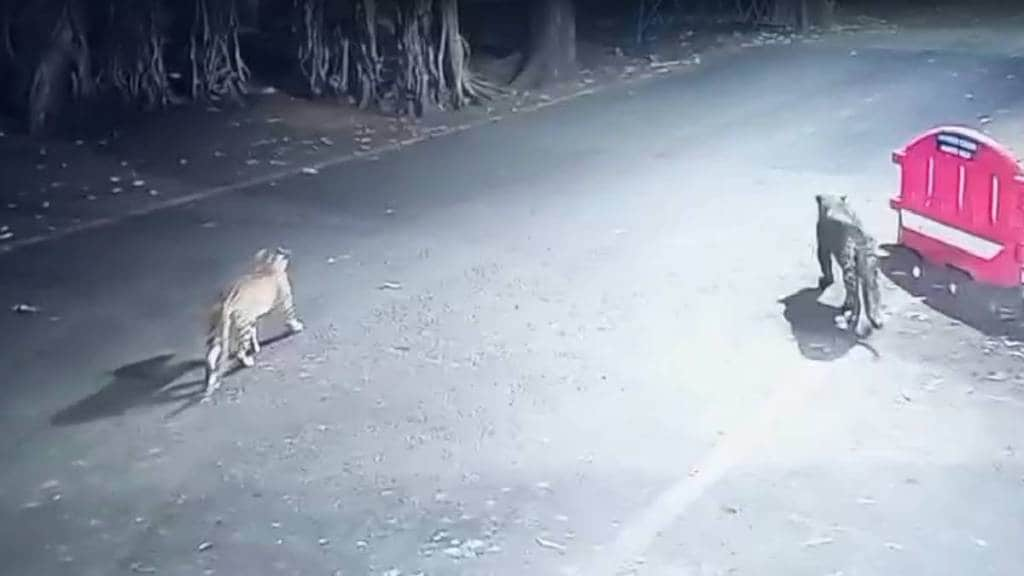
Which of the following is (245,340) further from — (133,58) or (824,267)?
(133,58)

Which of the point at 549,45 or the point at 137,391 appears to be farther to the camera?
the point at 549,45

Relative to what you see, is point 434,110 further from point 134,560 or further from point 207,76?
point 134,560

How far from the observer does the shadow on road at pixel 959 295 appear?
788 cm

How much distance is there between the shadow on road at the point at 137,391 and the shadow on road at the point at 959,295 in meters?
3.71

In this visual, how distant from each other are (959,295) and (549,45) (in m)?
8.13

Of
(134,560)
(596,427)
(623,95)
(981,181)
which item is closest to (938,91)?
(623,95)

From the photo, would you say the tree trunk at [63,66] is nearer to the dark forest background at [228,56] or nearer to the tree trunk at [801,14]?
the dark forest background at [228,56]

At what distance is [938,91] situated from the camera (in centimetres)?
1461

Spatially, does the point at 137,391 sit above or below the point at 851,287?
below

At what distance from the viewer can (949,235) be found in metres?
8.66

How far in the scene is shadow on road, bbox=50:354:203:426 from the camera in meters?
7.08

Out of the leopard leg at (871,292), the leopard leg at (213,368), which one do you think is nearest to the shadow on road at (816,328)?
the leopard leg at (871,292)

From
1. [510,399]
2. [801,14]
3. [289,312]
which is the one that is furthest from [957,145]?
[801,14]

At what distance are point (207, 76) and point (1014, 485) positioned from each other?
1004cm
